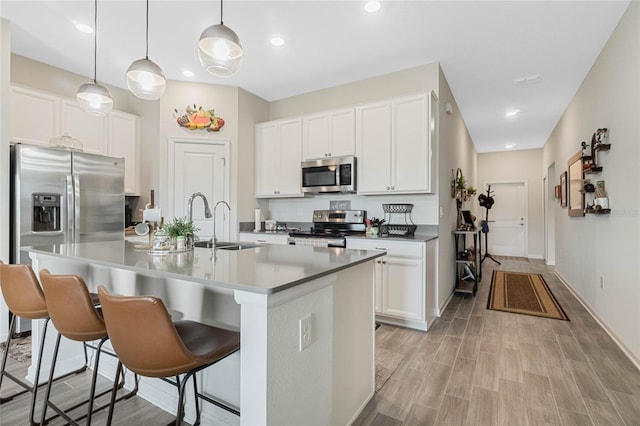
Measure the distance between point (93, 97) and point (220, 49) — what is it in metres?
1.15

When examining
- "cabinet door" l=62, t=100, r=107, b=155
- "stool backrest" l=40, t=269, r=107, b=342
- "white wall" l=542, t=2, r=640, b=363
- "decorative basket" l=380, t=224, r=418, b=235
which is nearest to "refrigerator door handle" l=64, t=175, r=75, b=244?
"cabinet door" l=62, t=100, r=107, b=155

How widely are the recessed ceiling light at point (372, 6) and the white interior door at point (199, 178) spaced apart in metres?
2.54

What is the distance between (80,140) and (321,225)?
10.4ft

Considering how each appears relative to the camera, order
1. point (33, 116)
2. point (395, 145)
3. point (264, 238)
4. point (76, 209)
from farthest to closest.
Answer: point (264, 238)
point (395, 145)
point (33, 116)
point (76, 209)

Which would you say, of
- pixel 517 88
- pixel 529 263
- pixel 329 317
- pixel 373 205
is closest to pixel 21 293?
pixel 329 317

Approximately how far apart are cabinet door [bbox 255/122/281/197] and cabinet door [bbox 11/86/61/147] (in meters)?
2.35

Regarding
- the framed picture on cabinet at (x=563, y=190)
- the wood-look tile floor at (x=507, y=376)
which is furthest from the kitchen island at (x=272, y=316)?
the framed picture on cabinet at (x=563, y=190)

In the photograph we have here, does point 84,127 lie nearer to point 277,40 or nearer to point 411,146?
point 277,40

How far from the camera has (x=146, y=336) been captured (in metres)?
1.13

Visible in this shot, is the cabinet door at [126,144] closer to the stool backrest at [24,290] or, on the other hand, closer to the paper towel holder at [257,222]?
the paper towel holder at [257,222]

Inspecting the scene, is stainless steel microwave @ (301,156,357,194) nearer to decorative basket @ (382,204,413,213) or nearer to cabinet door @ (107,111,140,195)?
decorative basket @ (382,204,413,213)

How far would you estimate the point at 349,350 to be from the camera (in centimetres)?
174

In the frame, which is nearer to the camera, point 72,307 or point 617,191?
point 72,307

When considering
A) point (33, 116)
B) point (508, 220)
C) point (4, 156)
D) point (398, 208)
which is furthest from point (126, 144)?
point (508, 220)
